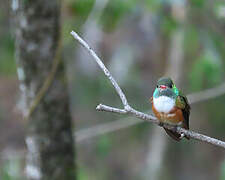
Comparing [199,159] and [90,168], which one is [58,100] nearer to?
[90,168]

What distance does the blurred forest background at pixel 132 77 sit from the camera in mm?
4879

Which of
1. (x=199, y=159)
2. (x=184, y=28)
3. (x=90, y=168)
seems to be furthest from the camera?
(x=199, y=159)

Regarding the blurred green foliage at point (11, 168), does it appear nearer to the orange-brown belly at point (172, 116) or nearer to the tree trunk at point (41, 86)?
the tree trunk at point (41, 86)

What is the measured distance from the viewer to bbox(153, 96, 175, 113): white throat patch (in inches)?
97.8

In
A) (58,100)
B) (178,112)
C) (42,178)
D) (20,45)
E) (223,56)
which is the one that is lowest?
(178,112)

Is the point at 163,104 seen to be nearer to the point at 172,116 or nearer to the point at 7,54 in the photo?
the point at 172,116

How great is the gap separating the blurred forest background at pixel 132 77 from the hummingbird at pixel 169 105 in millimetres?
1383

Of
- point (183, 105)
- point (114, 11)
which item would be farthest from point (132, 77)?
point (183, 105)

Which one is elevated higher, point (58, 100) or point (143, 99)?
point (143, 99)

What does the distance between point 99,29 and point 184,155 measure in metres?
2.54

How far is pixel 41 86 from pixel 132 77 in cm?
274

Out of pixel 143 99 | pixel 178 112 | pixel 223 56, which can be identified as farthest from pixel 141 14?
pixel 178 112

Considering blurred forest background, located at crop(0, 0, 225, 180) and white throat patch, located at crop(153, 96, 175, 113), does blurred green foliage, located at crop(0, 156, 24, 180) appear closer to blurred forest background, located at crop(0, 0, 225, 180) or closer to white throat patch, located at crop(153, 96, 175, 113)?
blurred forest background, located at crop(0, 0, 225, 180)

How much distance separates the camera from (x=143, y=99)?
6234 millimetres
